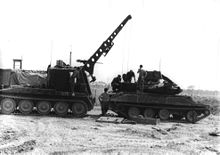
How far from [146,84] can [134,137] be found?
8.16 metres

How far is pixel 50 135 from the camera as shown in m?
12.7

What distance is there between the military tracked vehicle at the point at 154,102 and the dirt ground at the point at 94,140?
4000 mm

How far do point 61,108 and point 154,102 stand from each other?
5.60m

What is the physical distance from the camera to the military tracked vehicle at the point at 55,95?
1912 cm

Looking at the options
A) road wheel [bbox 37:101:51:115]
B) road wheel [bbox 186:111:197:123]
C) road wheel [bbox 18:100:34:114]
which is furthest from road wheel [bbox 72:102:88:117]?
road wheel [bbox 186:111:197:123]

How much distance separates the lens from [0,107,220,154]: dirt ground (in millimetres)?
10492

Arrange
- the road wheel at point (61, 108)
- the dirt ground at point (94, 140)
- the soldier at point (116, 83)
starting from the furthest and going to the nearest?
the soldier at point (116, 83), the road wheel at point (61, 108), the dirt ground at point (94, 140)

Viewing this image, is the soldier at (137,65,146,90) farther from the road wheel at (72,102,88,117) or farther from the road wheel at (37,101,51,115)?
the road wheel at (37,101,51,115)

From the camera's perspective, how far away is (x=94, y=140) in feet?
39.6

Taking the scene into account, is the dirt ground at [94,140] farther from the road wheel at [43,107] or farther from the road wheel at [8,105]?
the road wheel at [8,105]

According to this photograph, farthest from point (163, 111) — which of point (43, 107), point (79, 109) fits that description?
point (43, 107)

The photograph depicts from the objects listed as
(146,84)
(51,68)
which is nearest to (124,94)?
(146,84)

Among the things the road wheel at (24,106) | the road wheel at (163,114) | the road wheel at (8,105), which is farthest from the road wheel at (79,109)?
the road wheel at (163,114)

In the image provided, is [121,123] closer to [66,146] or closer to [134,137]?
[134,137]
